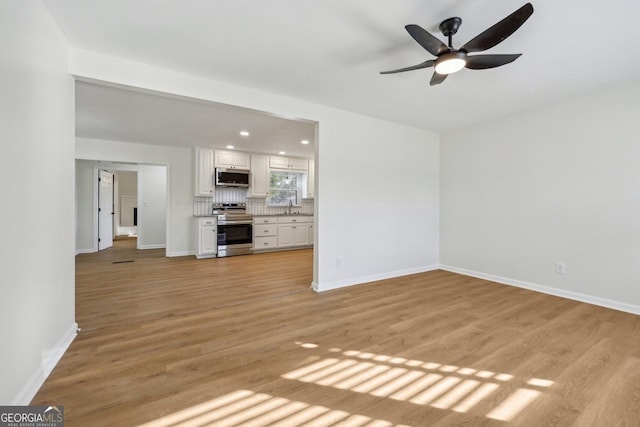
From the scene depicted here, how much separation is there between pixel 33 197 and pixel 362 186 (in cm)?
326

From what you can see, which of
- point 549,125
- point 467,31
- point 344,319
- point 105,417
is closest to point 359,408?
point 344,319

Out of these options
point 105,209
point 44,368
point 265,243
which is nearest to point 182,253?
point 265,243

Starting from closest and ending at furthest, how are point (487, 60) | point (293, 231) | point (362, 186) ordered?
point (487, 60) < point (362, 186) < point (293, 231)

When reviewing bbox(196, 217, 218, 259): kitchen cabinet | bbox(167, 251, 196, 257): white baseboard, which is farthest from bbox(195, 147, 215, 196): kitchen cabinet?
bbox(167, 251, 196, 257): white baseboard

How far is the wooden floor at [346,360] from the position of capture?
4.73 ft

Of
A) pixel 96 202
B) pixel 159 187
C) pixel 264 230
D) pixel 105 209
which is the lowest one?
pixel 264 230

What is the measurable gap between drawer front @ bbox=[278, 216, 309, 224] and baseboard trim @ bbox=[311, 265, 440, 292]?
322cm

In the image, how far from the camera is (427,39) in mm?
1757

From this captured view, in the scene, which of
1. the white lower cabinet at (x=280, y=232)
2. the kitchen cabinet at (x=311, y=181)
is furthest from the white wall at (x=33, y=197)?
the kitchen cabinet at (x=311, y=181)

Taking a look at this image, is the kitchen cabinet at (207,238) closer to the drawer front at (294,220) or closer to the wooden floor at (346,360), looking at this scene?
the drawer front at (294,220)

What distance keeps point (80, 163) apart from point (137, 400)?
6804 millimetres

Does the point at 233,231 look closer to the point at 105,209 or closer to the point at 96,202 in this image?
the point at 96,202

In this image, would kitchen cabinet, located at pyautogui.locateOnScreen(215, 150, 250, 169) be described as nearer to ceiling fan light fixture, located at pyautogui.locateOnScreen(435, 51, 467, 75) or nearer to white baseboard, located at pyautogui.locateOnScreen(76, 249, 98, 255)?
white baseboard, located at pyautogui.locateOnScreen(76, 249, 98, 255)

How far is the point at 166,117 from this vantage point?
3.80 m
